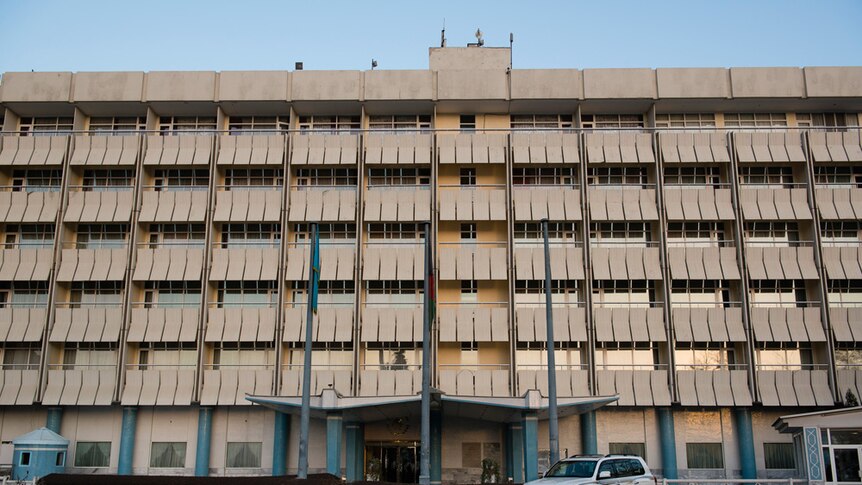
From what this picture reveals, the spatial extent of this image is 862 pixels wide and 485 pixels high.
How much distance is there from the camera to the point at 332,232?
51.8m

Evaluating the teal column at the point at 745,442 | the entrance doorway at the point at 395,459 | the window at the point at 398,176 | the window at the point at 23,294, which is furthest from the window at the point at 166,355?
the teal column at the point at 745,442

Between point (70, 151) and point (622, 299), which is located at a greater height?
point (70, 151)

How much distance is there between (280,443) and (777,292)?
30.1 metres

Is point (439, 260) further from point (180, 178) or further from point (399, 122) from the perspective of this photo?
point (180, 178)

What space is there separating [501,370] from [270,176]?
61.2 feet

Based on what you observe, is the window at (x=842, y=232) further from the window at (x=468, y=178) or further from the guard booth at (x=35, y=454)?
the guard booth at (x=35, y=454)

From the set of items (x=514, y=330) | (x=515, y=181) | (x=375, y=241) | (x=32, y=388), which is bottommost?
(x=32, y=388)

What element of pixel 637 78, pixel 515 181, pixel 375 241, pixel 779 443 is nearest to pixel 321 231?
pixel 375 241

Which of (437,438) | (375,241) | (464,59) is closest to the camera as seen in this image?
(437,438)

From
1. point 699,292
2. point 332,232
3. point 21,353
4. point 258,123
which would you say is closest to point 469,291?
point 332,232

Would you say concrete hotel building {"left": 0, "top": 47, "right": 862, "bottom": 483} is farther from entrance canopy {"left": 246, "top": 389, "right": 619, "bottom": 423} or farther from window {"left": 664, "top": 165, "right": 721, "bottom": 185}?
entrance canopy {"left": 246, "top": 389, "right": 619, "bottom": 423}

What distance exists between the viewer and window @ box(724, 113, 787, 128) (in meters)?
53.5

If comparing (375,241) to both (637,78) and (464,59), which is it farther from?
(637,78)

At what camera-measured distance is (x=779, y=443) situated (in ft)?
159
